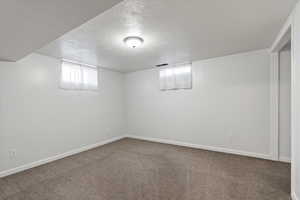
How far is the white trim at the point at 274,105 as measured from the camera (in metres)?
2.93

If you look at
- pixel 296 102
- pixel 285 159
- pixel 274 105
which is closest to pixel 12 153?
pixel 296 102

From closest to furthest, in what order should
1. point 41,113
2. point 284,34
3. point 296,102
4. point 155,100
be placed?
1. point 296,102
2. point 284,34
3. point 41,113
4. point 155,100

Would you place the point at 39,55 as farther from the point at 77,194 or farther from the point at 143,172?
the point at 143,172

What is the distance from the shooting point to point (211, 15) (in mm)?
1791

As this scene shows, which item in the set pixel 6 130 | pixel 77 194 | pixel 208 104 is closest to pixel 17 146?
pixel 6 130

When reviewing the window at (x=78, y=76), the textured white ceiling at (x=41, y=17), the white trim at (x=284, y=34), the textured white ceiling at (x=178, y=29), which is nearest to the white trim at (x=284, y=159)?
the white trim at (x=284, y=34)

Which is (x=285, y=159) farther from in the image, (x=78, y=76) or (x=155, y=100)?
(x=78, y=76)

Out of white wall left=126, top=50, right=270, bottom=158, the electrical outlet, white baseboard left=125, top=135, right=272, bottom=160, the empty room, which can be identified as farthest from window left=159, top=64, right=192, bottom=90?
the electrical outlet

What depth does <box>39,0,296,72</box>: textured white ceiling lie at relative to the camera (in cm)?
163

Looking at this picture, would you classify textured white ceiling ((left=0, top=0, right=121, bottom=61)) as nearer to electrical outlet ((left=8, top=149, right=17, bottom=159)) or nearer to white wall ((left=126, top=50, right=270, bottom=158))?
electrical outlet ((left=8, top=149, right=17, bottom=159))

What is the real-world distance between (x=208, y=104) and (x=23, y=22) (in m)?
3.75

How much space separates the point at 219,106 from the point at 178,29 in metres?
2.33

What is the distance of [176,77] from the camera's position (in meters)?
4.20

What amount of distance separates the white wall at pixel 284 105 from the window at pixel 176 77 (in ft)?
6.28
